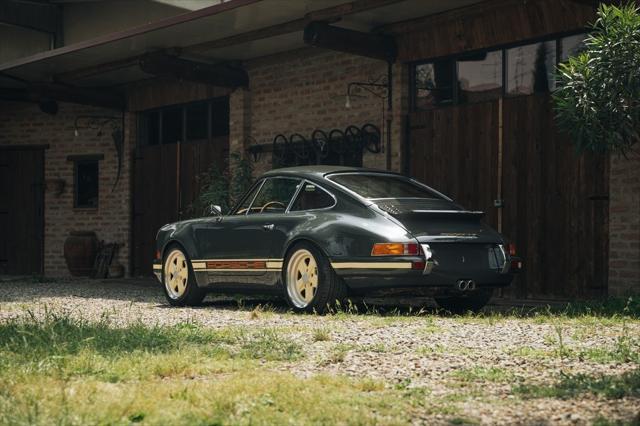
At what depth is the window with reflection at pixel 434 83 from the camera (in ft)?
44.4

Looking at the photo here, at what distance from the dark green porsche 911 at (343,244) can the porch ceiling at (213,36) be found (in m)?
3.09

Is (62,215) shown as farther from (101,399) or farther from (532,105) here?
(101,399)

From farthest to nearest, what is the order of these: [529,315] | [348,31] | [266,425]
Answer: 1. [348,31]
2. [529,315]
3. [266,425]

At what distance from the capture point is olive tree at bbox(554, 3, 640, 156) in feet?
31.6

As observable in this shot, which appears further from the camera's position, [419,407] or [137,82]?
[137,82]

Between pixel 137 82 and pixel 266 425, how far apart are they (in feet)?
52.2

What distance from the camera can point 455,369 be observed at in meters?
6.04

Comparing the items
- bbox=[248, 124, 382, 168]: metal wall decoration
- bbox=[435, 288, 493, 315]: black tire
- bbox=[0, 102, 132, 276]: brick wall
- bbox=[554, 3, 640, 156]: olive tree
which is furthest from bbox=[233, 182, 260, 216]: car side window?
bbox=[0, 102, 132, 276]: brick wall

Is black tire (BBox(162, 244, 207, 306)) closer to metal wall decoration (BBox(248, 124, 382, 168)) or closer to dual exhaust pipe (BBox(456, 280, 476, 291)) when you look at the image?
dual exhaust pipe (BBox(456, 280, 476, 291))

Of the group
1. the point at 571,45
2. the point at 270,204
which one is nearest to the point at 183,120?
the point at 270,204

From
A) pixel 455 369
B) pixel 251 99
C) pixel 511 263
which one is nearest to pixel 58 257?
pixel 251 99

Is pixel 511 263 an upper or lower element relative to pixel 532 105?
lower

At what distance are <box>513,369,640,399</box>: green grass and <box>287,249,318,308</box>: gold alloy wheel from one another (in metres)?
4.32

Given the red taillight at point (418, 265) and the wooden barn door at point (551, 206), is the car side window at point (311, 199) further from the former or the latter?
the wooden barn door at point (551, 206)
